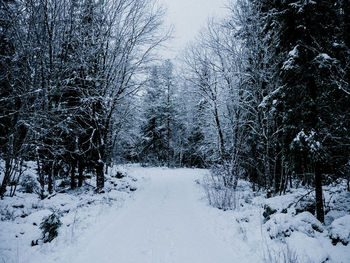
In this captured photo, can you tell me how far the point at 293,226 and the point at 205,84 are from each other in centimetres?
998

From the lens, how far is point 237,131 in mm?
11195

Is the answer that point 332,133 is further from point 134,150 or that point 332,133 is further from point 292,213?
point 134,150

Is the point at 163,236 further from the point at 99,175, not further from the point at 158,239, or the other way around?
the point at 99,175

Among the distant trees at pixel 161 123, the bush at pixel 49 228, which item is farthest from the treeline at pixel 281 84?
the distant trees at pixel 161 123

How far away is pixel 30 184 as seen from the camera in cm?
866

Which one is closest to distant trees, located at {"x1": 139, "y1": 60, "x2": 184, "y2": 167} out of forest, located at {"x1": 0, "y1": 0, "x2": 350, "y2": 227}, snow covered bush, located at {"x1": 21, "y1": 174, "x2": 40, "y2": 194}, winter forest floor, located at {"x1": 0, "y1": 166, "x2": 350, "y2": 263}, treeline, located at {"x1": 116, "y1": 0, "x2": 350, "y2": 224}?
forest, located at {"x1": 0, "y1": 0, "x2": 350, "y2": 227}

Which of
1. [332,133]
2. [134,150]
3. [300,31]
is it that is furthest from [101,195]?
[134,150]

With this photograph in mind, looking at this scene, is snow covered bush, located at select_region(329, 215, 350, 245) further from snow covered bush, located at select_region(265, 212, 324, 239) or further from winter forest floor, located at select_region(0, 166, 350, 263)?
snow covered bush, located at select_region(265, 212, 324, 239)

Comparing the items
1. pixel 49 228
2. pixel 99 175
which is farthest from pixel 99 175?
pixel 49 228

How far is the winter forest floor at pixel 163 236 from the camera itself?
3959mm

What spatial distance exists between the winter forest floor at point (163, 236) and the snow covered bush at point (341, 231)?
58 mm

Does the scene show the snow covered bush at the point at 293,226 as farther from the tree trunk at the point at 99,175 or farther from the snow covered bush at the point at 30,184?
the snow covered bush at the point at 30,184

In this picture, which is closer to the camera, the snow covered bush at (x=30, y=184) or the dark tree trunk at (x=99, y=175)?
the snow covered bush at (x=30, y=184)

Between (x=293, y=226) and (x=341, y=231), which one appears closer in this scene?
(x=341, y=231)
